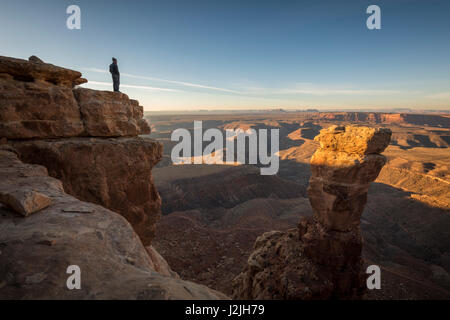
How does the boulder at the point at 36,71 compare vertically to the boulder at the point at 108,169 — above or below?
above

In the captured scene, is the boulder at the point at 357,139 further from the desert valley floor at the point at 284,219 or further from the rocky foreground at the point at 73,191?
the desert valley floor at the point at 284,219

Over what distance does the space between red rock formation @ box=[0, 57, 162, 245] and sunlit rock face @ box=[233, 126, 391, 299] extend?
6380 millimetres

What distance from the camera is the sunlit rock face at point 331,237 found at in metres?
9.13

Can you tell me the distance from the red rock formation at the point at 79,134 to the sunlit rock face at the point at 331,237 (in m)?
6.38

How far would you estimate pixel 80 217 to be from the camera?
404cm

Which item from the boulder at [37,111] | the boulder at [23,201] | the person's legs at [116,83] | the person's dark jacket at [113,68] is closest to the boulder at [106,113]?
the boulder at [37,111]

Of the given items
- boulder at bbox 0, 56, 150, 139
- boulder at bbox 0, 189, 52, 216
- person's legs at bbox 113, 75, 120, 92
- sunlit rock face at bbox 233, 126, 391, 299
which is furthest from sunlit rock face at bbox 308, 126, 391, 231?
boulder at bbox 0, 189, 52, 216

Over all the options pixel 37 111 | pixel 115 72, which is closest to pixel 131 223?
pixel 37 111

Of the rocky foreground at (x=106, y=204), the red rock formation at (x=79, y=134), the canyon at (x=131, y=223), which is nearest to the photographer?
the rocky foreground at (x=106, y=204)

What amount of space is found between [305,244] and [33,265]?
10.4 m

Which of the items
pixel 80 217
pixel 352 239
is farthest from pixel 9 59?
pixel 352 239
